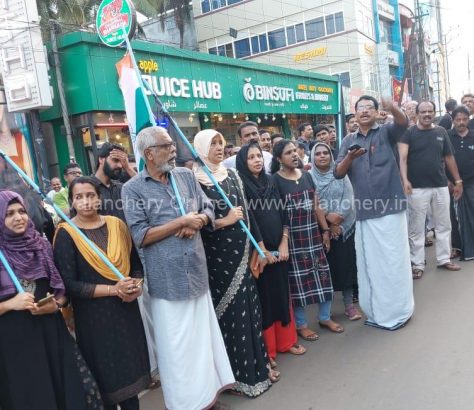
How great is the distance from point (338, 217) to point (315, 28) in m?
22.5

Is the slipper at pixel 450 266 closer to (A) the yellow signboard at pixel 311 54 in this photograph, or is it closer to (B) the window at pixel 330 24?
(A) the yellow signboard at pixel 311 54

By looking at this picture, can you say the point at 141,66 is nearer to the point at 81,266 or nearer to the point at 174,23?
the point at 81,266

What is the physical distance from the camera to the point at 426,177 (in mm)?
4691

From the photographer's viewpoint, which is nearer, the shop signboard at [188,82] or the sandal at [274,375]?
the sandal at [274,375]

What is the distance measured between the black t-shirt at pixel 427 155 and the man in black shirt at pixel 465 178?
474 millimetres

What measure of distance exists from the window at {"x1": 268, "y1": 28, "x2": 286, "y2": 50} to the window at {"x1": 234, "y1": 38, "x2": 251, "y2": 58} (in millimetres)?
1262

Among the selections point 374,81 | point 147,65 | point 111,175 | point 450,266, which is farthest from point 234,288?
point 374,81

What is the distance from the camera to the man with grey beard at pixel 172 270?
2438mm

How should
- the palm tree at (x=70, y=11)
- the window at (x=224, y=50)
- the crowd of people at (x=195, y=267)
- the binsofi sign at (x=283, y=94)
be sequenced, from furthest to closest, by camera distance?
the window at (x=224, y=50) < the binsofi sign at (x=283, y=94) < the palm tree at (x=70, y=11) < the crowd of people at (x=195, y=267)

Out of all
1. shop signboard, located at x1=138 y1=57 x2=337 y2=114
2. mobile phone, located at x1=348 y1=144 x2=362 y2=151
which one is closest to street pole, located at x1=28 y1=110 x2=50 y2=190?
shop signboard, located at x1=138 y1=57 x2=337 y2=114

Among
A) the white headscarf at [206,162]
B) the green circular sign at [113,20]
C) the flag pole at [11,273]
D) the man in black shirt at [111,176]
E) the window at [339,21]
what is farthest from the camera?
the window at [339,21]

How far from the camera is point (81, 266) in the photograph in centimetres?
230

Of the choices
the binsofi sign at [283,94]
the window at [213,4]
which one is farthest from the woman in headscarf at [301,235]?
the window at [213,4]

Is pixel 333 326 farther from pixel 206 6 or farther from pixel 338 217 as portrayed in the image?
pixel 206 6
